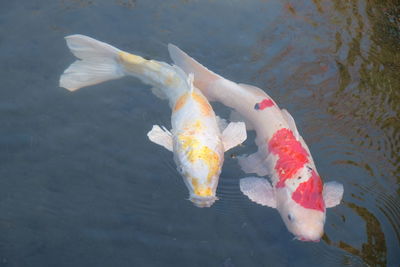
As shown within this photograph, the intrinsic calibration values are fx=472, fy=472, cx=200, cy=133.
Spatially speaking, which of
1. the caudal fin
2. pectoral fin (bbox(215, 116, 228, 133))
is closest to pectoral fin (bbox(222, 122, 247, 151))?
pectoral fin (bbox(215, 116, 228, 133))

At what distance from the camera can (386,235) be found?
3.97 metres

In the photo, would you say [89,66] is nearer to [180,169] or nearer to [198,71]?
[198,71]

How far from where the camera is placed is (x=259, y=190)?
4234mm

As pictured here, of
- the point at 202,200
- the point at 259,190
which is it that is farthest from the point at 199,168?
the point at 259,190

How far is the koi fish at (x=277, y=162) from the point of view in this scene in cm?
390

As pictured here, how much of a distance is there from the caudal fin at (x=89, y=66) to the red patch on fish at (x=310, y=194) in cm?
230

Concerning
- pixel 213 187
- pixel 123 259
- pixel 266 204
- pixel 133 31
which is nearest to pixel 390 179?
pixel 266 204

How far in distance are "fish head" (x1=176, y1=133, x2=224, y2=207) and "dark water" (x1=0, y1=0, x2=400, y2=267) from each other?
22 cm

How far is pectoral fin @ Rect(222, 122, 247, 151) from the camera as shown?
14.5ft

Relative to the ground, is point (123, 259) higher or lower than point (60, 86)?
lower

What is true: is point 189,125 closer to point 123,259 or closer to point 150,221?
point 150,221

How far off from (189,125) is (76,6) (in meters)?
2.73

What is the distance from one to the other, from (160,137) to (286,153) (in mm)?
1181

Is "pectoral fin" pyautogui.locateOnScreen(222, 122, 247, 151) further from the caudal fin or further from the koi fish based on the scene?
the caudal fin
